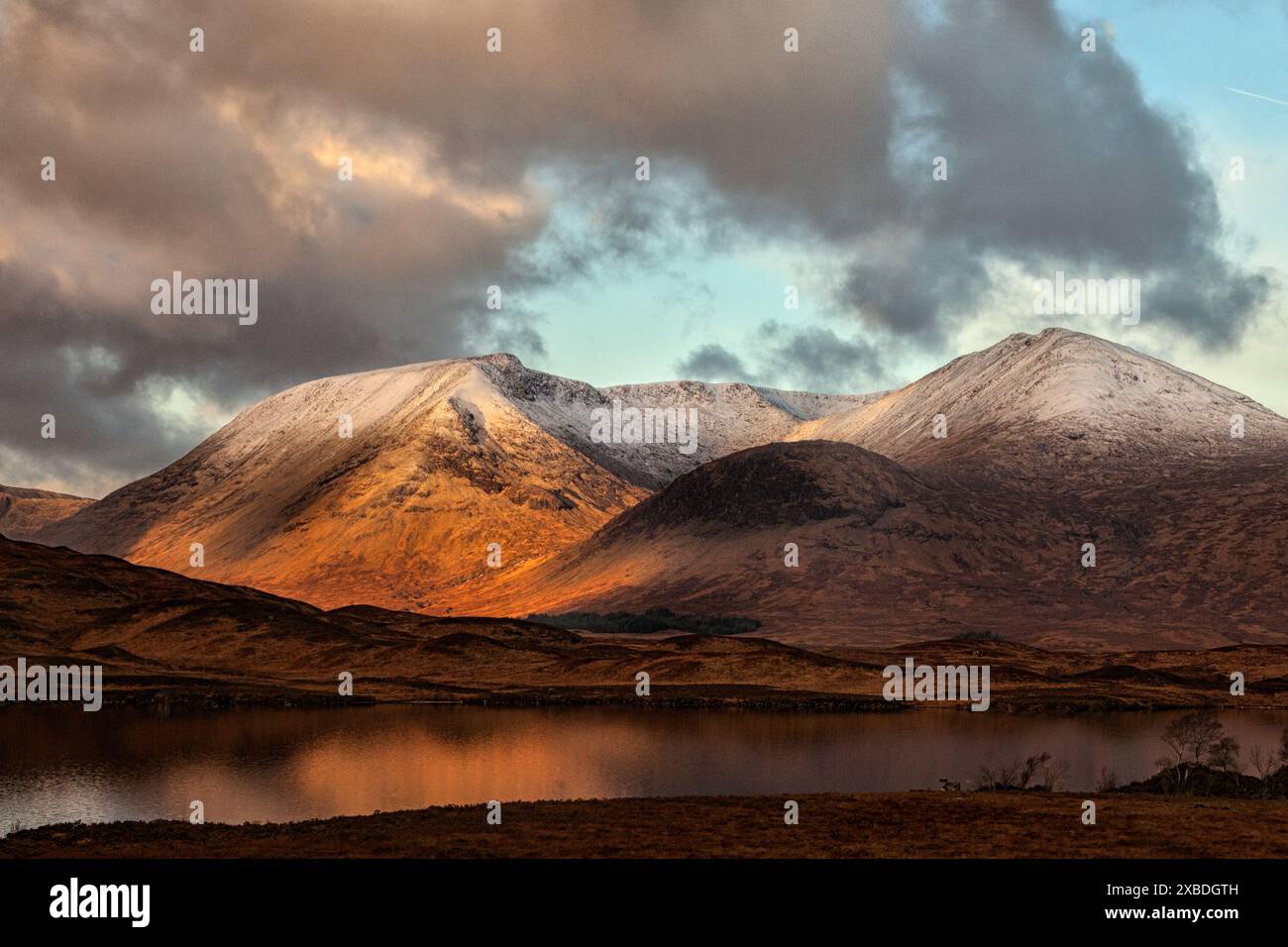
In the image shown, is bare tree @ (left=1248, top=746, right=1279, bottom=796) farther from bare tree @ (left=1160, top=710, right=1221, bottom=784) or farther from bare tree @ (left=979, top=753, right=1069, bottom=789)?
bare tree @ (left=979, top=753, right=1069, bottom=789)

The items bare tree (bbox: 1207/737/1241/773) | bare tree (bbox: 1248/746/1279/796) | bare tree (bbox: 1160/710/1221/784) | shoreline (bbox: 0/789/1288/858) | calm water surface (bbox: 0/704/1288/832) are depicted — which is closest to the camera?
shoreline (bbox: 0/789/1288/858)

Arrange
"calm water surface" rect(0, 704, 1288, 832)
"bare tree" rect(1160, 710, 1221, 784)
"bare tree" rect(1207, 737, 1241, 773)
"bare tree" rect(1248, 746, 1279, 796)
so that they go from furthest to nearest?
"bare tree" rect(1207, 737, 1241, 773), "bare tree" rect(1160, 710, 1221, 784), "calm water surface" rect(0, 704, 1288, 832), "bare tree" rect(1248, 746, 1279, 796)

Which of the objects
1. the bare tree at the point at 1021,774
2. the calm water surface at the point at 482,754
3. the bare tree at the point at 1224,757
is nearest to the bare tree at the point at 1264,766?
the bare tree at the point at 1224,757

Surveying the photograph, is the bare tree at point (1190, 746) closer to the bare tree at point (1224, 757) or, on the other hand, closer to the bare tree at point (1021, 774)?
the bare tree at point (1224, 757)

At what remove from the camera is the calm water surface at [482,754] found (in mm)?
57062

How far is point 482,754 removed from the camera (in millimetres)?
74938

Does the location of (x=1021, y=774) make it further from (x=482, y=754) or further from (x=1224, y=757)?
(x=482, y=754)

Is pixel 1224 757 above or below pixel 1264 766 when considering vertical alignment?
above

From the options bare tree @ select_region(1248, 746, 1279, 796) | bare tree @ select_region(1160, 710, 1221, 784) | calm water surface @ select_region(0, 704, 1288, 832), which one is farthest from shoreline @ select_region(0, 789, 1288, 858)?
calm water surface @ select_region(0, 704, 1288, 832)

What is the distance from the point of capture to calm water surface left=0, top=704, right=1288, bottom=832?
57.1 m

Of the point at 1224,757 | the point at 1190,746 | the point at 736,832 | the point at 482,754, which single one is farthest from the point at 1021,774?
the point at 482,754

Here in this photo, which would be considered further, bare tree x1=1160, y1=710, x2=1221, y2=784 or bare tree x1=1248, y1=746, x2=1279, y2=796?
bare tree x1=1160, y1=710, x2=1221, y2=784
